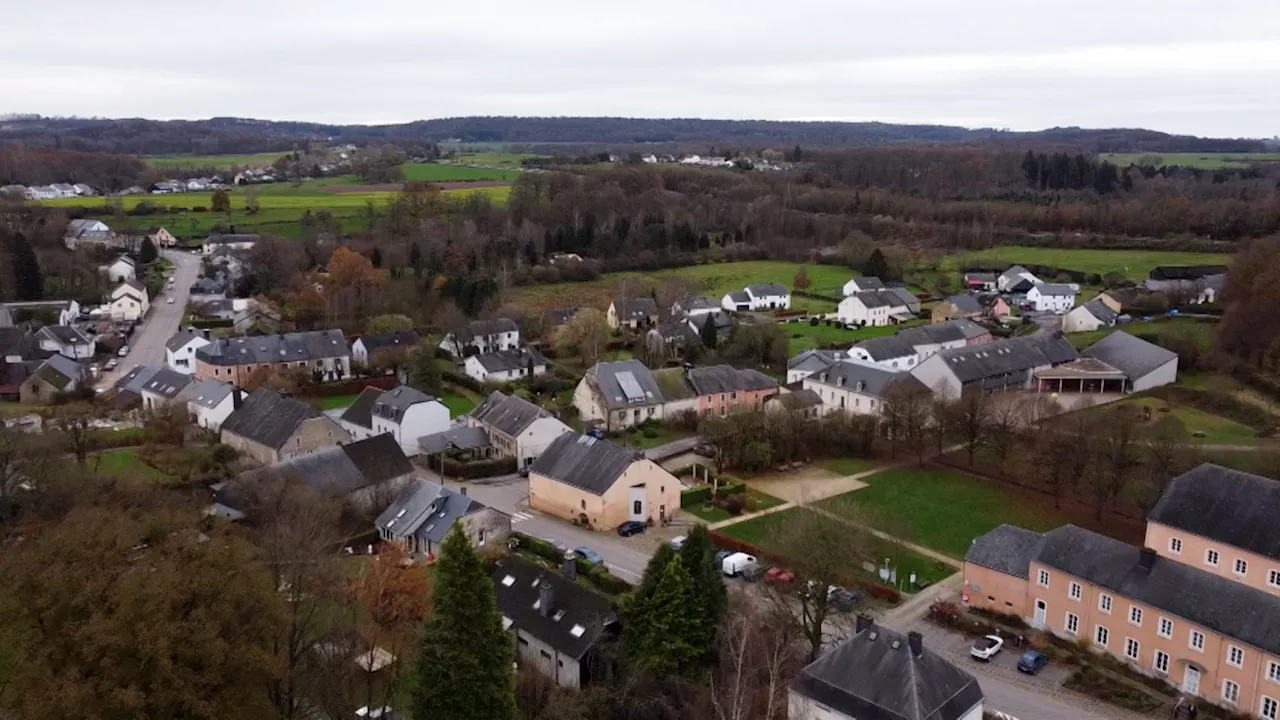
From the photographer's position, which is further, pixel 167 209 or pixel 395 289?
pixel 167 209

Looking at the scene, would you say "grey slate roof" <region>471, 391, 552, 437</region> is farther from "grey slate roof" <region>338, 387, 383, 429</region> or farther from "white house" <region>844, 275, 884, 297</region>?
"white house" <region>844, 275, 884, 297</region>

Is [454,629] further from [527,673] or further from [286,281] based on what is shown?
[286,281]

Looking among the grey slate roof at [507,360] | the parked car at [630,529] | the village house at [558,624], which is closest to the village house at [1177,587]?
the parked car at [630,529]

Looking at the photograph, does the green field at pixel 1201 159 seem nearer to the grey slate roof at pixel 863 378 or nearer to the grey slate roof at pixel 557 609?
the grey slate roof at pixel 863 378

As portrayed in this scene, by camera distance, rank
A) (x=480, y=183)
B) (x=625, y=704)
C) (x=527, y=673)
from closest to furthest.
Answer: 1. (x=625, y=704)
2. (x=527, y=673)
3. (x=480, y=183)

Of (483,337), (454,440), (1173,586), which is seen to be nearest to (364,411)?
(454,440)

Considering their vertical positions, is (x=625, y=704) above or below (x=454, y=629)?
below

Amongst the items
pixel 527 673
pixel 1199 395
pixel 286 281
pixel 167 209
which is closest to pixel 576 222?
pixel 286 281

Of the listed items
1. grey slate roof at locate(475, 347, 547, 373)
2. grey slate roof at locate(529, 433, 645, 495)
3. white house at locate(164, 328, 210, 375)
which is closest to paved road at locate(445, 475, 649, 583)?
grey slate roof at locate(529, 433, 645, 495)
